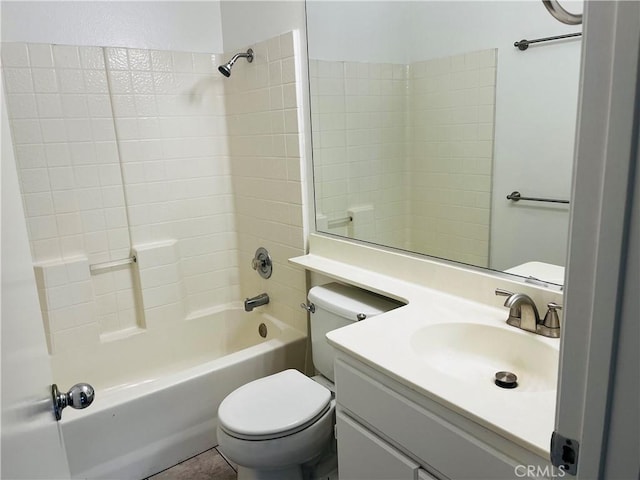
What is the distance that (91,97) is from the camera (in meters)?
2.13

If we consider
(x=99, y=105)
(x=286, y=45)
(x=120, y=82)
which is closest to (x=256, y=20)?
(x=286, y=45)

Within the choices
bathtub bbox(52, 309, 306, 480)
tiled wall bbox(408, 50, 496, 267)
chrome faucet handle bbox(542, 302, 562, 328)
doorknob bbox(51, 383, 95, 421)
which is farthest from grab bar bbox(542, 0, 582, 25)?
bathtub bbox(52, 309, 306, 480)

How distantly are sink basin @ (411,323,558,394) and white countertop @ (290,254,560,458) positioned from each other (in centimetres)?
1

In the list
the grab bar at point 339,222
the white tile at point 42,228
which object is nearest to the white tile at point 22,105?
the white tile at point 42,228

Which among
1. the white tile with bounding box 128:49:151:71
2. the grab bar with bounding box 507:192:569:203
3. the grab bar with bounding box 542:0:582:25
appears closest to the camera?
the grab bar with bounding box 542:0:582:25

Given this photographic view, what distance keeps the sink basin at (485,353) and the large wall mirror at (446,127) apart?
0.83ft

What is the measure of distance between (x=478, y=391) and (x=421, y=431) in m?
0.17

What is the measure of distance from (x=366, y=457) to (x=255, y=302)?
4.16 feet

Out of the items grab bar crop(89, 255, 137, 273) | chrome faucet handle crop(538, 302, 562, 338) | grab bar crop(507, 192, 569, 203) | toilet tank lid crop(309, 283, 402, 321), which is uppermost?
grab bar crop(507, 192, 569, 203)

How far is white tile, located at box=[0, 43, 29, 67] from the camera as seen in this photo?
1939 mm

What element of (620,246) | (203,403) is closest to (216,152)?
(203,403)

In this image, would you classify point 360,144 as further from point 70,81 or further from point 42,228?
point 42,228

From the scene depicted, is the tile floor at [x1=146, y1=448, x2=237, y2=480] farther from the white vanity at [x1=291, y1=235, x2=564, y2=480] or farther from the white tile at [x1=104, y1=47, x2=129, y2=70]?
the white tile at [x1=104, y1=47, x2=129, y2=70]

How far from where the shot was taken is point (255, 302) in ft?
7.78
